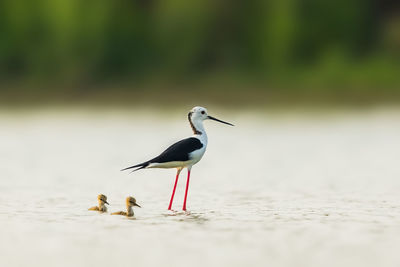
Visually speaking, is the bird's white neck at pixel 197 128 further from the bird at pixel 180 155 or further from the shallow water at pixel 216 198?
the shallow water at pixel 216 198

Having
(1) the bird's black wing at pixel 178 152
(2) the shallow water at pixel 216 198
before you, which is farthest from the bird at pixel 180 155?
(2) the shallow water at pixel 216 198

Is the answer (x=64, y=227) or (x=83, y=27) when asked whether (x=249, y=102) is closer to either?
(x=83, y=27)

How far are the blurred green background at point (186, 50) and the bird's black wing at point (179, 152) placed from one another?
1875cm

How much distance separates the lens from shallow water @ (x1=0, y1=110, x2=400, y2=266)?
8.01 meters

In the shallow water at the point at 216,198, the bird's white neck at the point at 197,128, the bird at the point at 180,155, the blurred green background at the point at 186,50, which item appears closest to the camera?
the shallow water at the point at 216,198

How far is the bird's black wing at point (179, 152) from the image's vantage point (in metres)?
10.6

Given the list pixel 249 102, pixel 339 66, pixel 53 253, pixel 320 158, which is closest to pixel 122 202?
pixel 53 253

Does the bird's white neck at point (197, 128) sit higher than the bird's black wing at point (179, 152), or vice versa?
the bird's white neck at point (197, 128)

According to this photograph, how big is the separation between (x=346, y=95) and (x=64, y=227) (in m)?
20.8

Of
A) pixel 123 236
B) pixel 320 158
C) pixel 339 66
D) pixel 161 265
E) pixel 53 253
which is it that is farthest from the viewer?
pixel 339 66

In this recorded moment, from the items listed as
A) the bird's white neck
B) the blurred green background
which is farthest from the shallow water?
the blurred green background

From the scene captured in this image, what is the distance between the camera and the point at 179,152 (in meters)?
10.7

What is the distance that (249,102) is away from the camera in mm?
28734

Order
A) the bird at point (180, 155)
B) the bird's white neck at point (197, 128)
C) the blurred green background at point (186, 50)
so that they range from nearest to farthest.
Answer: the bird at point (180, 155)
the bird's white neck at point (197, 128)
the blurred green background at point (186, 50)
